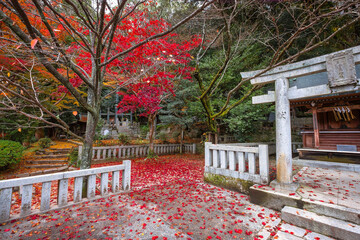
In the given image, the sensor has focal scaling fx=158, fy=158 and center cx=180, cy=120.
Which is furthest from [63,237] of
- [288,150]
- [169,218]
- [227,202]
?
[288,150]

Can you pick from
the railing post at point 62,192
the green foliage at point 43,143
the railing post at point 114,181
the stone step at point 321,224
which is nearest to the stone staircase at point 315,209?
the stone step at point 321,224

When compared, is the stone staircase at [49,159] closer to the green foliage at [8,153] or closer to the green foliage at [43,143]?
the green foliage at [43,143]

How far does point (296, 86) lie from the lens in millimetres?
3918

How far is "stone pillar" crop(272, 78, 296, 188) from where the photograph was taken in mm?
3748

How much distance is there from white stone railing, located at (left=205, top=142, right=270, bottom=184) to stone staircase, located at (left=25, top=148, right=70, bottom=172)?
7.18m

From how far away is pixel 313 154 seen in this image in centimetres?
747

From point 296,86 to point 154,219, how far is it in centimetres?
438

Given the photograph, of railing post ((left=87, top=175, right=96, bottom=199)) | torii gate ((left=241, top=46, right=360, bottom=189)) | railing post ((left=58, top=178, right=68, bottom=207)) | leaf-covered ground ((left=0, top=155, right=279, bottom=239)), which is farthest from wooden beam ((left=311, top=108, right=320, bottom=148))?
railing post ((left=58, top=178, right=68, bottom=207))

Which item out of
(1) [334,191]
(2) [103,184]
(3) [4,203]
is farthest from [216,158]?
(3) [4,203]

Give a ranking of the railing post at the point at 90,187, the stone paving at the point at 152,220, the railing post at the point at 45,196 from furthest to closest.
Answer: the railing post at the point at 90,187, the railing post at the point at 45,196, the stone paving at the point at 152,220

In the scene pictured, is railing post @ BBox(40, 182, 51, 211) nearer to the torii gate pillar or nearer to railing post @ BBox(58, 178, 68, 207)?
railing post @ BBox(58, 178, 68, 207)

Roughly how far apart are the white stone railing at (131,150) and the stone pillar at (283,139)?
7500 millimetres

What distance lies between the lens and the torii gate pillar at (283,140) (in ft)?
A: 12.3

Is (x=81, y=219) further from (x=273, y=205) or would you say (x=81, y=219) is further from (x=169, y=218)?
(x=273, y=205)
